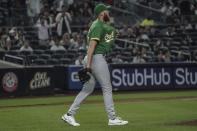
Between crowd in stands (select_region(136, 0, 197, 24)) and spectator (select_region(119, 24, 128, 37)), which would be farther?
crowd in stands (select_region(136, 0, 197, 24))

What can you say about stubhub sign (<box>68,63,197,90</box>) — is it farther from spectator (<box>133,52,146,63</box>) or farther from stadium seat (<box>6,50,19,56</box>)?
stadium seat (<box>6,50,19,56</box>)

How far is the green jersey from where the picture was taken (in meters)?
11.2

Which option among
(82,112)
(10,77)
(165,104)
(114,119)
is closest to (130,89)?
(10,77)

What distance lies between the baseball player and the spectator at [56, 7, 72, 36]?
16.3 meters

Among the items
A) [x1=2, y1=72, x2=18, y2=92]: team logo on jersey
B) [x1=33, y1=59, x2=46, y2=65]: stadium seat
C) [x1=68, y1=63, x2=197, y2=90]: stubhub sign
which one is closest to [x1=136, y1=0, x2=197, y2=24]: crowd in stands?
[x1=68, y1=63, x2=197, y2=90]: stubhub sign

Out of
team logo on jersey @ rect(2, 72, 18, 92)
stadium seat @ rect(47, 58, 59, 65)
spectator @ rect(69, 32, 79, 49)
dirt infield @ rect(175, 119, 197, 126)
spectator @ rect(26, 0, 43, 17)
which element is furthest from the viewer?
spectator @ rect(26, 0, 43, 17)

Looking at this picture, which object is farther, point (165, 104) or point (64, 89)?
point (64, 89)

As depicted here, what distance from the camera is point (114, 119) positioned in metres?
11.4

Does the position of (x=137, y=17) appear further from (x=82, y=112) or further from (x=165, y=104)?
(x=82, y=112)

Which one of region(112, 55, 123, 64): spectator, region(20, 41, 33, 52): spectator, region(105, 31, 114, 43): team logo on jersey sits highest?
region(105, 31, 114, 43): team logo on jersey

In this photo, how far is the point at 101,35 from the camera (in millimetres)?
11336

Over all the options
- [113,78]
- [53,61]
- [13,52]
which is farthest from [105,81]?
[53,61]

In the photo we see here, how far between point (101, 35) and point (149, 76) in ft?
44.6

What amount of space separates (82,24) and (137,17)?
3715 millimetres
